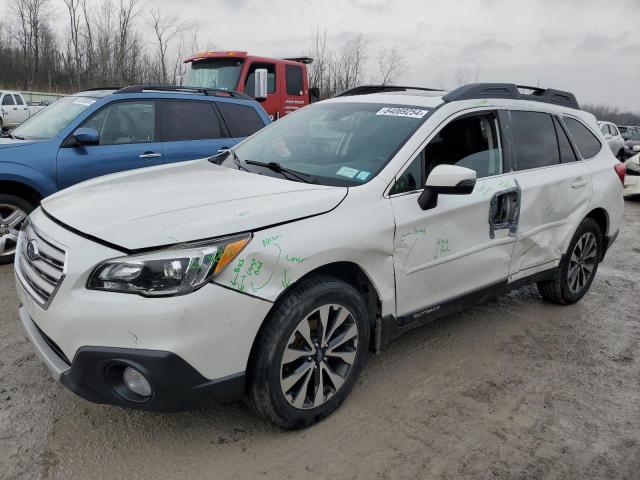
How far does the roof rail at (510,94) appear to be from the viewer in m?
3.48

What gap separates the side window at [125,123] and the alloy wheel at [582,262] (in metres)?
4.34

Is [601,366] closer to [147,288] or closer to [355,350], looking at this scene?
[355,350]

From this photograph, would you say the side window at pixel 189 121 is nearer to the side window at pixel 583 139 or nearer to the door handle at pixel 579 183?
the side window at pixel 583 139

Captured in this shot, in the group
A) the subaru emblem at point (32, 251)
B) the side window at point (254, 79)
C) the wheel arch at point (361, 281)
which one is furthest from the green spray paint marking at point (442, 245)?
the side window at point (254, 79)

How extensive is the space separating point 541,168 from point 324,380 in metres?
2.37

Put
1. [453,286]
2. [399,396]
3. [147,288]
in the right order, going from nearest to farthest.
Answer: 1. [147,288]
2. [399,396]
3. [453,286]

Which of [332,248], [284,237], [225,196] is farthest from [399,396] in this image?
[225,196]

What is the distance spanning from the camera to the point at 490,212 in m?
3.42

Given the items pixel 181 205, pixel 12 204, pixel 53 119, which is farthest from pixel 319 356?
pixel 53 119

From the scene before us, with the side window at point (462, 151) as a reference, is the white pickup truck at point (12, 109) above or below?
below

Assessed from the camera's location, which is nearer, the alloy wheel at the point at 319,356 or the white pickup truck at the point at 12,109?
the alloy wheel at the point at 319,356

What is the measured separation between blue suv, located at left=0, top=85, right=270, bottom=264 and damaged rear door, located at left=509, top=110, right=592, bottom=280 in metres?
3.58

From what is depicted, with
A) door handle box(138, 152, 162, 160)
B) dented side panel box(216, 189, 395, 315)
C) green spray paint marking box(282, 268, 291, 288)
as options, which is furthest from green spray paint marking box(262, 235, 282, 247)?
door handle box(138, 152, 162, 160)

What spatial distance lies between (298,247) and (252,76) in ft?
28.3
